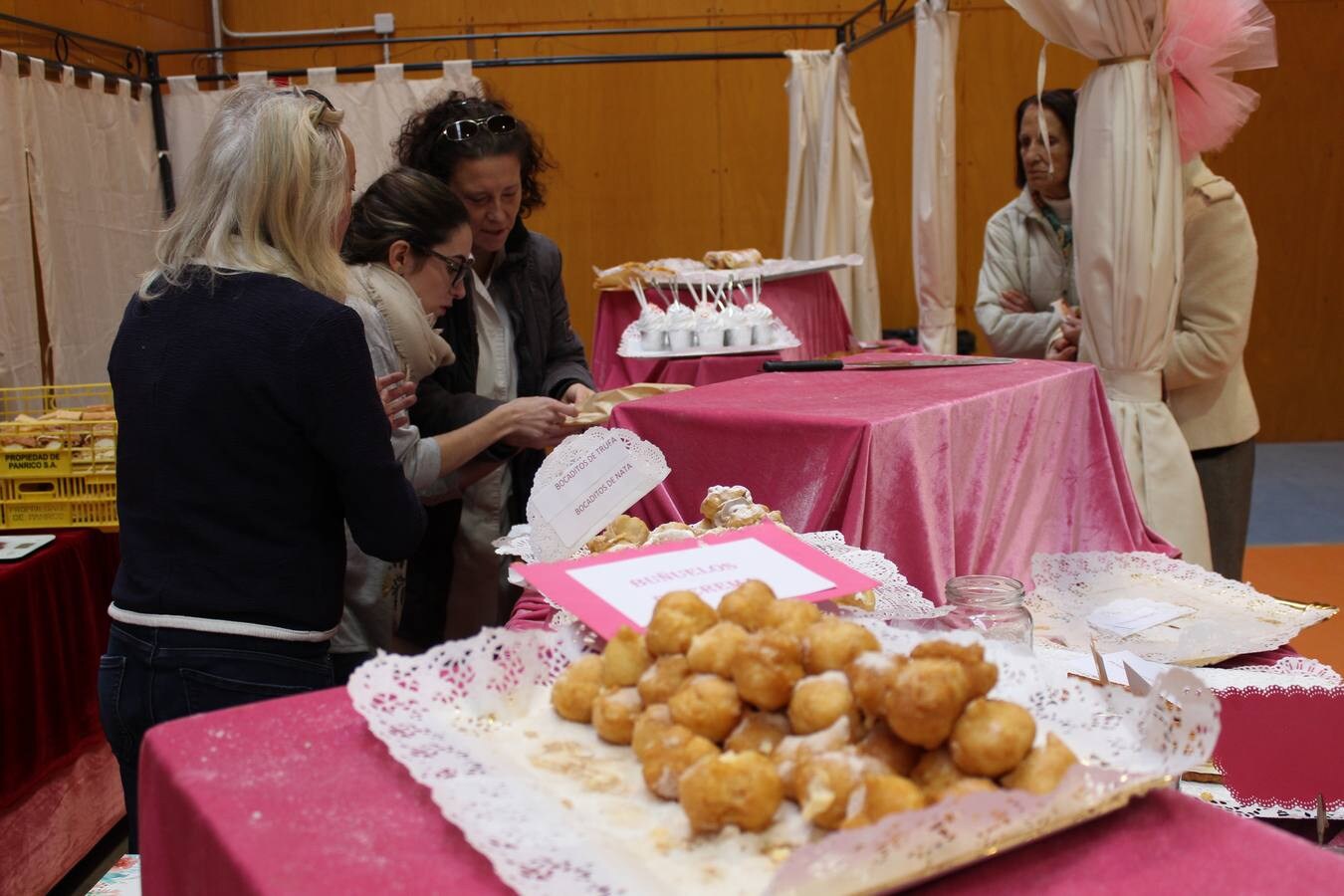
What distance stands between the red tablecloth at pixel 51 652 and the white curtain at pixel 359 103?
126 inches

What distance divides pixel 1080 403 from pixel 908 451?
56 centimetres

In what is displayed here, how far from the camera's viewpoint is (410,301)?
189cm

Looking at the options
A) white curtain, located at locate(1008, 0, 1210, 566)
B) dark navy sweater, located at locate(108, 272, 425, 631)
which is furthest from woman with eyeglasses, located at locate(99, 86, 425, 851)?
white curtain, located at locate(1008, 0, 1210, 566)

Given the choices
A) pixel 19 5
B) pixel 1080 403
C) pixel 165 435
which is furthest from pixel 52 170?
pixel 1080 403

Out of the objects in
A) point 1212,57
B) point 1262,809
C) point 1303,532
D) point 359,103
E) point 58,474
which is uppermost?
point 359,103

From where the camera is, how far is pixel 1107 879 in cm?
60

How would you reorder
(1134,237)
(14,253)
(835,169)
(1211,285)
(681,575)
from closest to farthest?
1. (681,575)
2. (1134,237)
3. (1211,285)
4. (14,253)
5. (835,169)

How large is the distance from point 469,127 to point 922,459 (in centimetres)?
126

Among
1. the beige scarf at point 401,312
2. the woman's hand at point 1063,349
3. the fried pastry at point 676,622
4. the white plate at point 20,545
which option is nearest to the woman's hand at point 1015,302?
the woman's hand at point 1063,349

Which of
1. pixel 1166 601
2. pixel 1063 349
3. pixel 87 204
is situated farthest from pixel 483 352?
pixel 87 204

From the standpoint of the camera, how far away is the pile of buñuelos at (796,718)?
62 centimetres

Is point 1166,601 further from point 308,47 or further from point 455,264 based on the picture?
point 308,47

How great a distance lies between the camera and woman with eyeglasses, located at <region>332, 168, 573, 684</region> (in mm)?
1890

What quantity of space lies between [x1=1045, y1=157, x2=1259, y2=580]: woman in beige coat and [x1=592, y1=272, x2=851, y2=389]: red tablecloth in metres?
1.17
